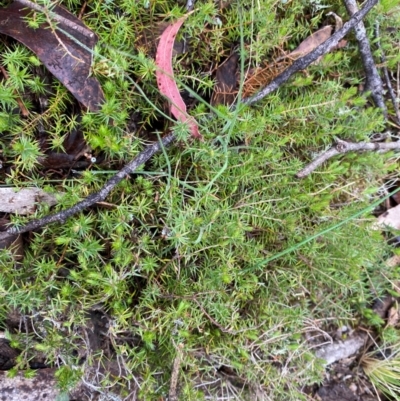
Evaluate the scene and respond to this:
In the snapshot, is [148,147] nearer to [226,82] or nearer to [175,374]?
[226,82]

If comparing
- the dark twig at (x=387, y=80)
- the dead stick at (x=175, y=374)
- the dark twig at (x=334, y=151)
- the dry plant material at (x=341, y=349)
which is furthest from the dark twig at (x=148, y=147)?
the dry plant material at (x=341, y=349)

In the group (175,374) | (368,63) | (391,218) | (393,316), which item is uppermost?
(368,63)

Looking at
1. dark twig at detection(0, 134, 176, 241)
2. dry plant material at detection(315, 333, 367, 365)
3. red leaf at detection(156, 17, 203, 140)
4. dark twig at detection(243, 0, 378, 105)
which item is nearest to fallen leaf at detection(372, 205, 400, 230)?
dry plant material at detection(315, 333, 367, 365)

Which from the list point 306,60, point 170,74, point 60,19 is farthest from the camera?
point 306,60

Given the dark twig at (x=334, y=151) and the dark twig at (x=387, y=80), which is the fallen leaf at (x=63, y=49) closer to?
the dark twig at (x=334, y=151)

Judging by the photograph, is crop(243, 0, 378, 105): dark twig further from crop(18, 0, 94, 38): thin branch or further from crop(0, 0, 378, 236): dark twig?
crop(18, 0, 94, 38): thin branch

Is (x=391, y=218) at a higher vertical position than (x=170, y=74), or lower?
lower

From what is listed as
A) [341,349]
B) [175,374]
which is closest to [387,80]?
[341,349]

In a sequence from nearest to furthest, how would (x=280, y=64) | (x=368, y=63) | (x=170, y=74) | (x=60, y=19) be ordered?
1. (x=60, y=19)
2. (x=170, y=74)
3. (x=280, y=64)
4. (x=368, y=63)
